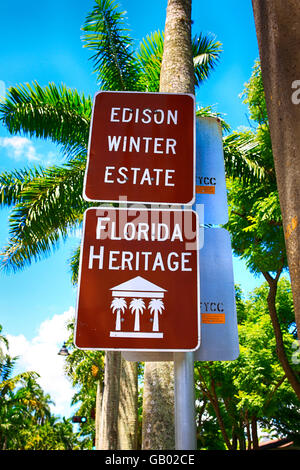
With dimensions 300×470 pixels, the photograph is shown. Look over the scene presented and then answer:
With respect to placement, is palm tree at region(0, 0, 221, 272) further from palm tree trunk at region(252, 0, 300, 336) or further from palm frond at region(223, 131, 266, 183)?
palm tree trunk at region(252, 0, 300, 336)

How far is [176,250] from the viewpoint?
2.08 meters

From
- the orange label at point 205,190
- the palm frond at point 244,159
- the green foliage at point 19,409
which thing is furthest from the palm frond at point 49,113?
the green foliage at point 19,409

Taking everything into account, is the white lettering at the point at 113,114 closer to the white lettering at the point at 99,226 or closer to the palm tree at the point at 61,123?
the white lettering at the point at 99,226

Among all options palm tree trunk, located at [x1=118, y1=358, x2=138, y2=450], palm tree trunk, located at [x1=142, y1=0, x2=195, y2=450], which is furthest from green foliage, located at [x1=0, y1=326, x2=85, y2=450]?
palm tree trunk, located at [x1=142, y1=0, x2=195, y2=450]

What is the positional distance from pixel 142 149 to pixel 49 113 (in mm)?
8232

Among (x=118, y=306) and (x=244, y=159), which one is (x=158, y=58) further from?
(x=118, y=306)

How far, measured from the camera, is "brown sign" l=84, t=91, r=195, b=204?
2.22 metres

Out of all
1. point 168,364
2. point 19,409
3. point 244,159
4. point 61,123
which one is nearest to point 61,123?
point 61,123

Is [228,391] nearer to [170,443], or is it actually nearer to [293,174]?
[170,443]

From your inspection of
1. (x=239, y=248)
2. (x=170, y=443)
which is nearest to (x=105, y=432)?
(x=239, y=248)

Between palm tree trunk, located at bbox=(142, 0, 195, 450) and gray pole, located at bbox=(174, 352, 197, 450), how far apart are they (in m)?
1.72

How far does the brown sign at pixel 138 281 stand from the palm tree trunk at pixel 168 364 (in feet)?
5.85

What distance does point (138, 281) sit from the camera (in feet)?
6.61

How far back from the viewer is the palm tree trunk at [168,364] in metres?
3.46
